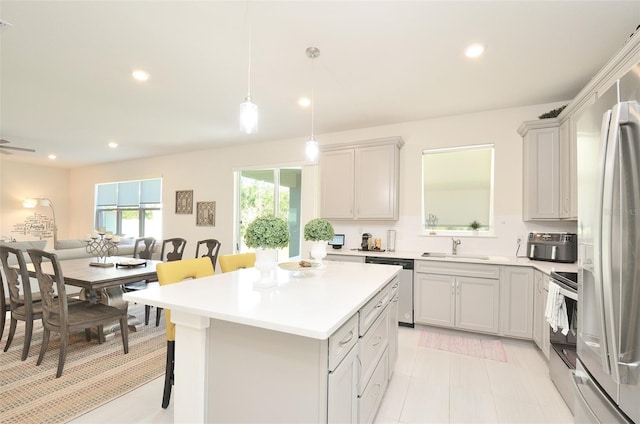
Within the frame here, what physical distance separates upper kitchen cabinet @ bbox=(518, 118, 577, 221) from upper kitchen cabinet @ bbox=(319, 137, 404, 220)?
1492mm

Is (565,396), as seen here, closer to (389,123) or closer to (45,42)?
(389,123)

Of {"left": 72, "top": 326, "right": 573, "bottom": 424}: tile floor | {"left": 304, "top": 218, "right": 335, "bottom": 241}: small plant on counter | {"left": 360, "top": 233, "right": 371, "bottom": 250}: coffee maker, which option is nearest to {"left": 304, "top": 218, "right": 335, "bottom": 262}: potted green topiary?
{"left": 304, "top": 218, "right": 335, "bottom": 241}: small plant on counter

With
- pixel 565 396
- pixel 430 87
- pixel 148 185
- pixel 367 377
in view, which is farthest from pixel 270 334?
pixel 148 185

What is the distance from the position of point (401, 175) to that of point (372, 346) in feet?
9.51

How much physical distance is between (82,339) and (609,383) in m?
4.23

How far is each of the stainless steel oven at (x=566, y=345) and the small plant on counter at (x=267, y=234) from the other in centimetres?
196

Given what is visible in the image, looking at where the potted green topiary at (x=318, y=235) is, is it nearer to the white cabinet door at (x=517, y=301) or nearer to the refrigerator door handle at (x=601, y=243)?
the refrigerator door handle at (x=601, y=243)

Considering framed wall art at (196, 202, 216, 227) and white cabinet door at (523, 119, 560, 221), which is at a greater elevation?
white cabinet door at (523, 119, 560, 221)

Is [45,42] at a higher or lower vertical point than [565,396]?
higher

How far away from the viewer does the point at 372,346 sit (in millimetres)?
1729

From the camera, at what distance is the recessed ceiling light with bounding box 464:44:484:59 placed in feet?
7.64

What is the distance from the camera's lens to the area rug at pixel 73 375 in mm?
1954

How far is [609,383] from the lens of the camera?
120 centimetres

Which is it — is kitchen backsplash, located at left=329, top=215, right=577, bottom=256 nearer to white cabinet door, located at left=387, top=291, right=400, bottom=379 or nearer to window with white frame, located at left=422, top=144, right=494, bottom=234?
window with white frame, located at left=422, top=144, right=494, bottom=234
